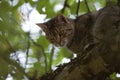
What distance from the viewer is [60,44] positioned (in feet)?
10.8

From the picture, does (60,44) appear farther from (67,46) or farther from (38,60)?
(38,60)

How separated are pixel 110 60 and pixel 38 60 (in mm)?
1029

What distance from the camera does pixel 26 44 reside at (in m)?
2.38

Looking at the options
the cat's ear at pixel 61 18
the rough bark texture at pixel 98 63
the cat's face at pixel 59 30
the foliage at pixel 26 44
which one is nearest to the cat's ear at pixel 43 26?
the cat's face at pixel 59 30

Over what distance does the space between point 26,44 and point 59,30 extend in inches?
43.8

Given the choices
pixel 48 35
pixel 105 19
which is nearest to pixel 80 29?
pixel 48 35

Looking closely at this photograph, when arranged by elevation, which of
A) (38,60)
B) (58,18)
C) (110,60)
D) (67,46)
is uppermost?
(58,18)

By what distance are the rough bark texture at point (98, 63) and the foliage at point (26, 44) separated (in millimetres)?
369

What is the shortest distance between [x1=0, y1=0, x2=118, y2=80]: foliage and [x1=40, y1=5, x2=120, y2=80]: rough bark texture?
37 cm

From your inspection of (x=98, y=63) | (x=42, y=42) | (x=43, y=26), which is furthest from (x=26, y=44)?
(x=43, y=26)

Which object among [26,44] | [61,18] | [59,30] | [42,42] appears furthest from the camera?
[59,30]

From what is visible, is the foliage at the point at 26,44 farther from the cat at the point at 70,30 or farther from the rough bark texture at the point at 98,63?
the rough bark texture at the point at 98,63

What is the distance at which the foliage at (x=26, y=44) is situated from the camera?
2.02 m

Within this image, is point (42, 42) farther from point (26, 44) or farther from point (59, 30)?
point (59, 30)
